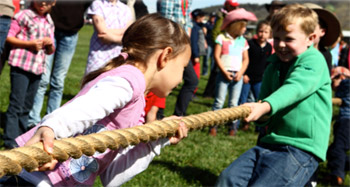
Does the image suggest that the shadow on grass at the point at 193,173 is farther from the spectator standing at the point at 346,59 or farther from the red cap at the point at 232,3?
the spectator standing at the point at 346,59

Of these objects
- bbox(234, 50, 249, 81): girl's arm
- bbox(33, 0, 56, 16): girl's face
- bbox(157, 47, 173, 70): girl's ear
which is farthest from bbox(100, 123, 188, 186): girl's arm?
bbox(234, 50, 249, 81): girl's arm

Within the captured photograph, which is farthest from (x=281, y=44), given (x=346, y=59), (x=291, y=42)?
(x=346, y=59)

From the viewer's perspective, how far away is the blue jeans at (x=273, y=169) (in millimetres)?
2771

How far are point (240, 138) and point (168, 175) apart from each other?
2.12 metres

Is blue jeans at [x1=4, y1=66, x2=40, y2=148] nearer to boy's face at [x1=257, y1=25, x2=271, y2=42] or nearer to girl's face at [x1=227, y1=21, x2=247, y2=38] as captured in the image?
girl's face at [x1=227, y1=21, x2=247, y2=38]

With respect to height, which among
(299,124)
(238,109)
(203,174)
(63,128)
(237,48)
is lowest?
(203,174)

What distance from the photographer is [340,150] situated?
5.02m

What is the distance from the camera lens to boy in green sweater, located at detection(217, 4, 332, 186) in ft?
9.21

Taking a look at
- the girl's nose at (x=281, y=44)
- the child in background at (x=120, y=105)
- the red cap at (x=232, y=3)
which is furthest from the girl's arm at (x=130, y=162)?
the red cap at (x=232, y=3)

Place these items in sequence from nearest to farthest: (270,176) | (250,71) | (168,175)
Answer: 1. (270,176)
2. (168,175)
3. (250,71)

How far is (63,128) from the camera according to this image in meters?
1.68

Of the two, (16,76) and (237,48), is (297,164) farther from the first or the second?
(237,48)

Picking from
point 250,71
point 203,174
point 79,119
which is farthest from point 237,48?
point 79,119

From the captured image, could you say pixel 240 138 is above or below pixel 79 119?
below
